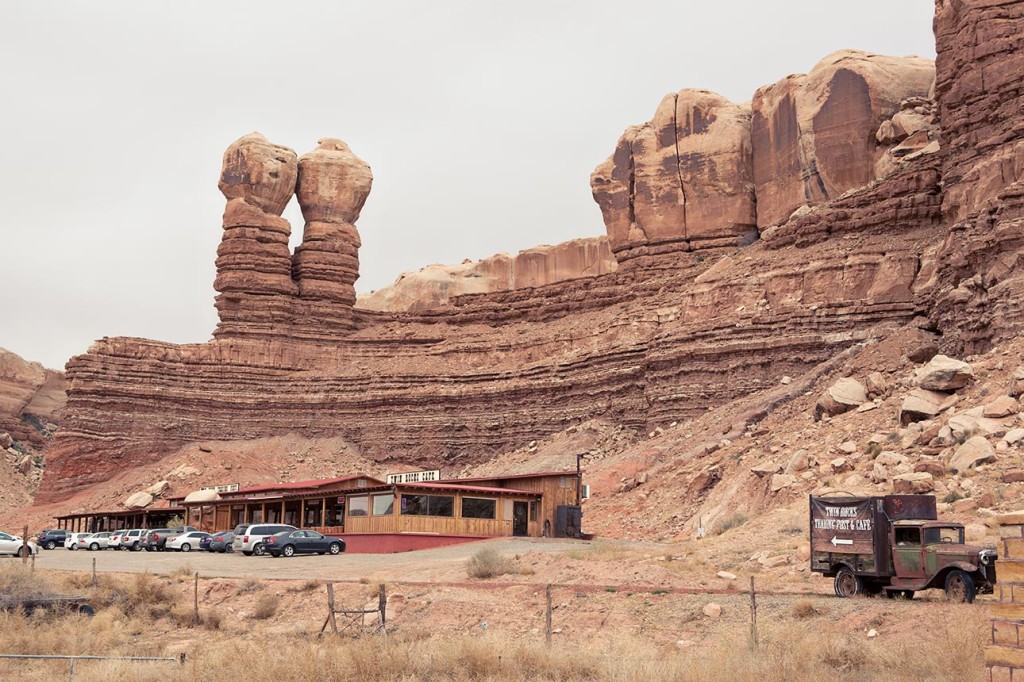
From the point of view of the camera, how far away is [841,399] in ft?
143

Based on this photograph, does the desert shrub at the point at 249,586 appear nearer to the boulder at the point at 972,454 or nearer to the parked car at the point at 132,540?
the boulder at the point at 972,454

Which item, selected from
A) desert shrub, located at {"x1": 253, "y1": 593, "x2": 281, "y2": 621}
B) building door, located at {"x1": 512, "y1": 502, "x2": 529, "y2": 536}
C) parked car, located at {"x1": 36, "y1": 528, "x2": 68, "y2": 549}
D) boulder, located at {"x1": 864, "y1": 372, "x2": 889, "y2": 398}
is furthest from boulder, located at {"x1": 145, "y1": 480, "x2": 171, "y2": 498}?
boulder, located at {"x1": 864, "y1": 372, "x2": 889, "y2": 398}

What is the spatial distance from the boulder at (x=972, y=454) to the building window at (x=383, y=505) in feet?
70.8

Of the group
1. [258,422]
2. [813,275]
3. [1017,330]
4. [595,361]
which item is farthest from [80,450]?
[1017,330]

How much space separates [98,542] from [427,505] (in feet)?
61.7

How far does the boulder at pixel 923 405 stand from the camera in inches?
1469

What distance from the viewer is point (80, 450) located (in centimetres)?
7556

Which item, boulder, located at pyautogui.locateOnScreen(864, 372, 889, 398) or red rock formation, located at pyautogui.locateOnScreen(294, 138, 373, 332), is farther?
red rock formation, located at pyautogui.locateOnScreen(294, 138, 373, 332)

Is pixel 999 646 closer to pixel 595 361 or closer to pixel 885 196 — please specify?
pixel 885 196

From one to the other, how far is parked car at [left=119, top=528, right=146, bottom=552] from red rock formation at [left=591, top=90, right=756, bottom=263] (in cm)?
4248

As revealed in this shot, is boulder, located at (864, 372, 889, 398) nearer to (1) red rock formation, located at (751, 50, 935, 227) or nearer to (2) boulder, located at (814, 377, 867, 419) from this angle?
(2) boulder, located at (814, 377, 867, 419)

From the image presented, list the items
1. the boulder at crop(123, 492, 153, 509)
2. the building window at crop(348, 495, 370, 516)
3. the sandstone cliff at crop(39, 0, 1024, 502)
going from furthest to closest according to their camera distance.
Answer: the boulder at crop(123, 492, 153, 509) < the sandstone cliff at crop(39, 0, 1024, 502) < the building window at crop(348, 495, 370, 516)

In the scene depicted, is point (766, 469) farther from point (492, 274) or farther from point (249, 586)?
point (492, 274)

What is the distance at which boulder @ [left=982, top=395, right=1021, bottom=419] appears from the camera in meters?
33.7
